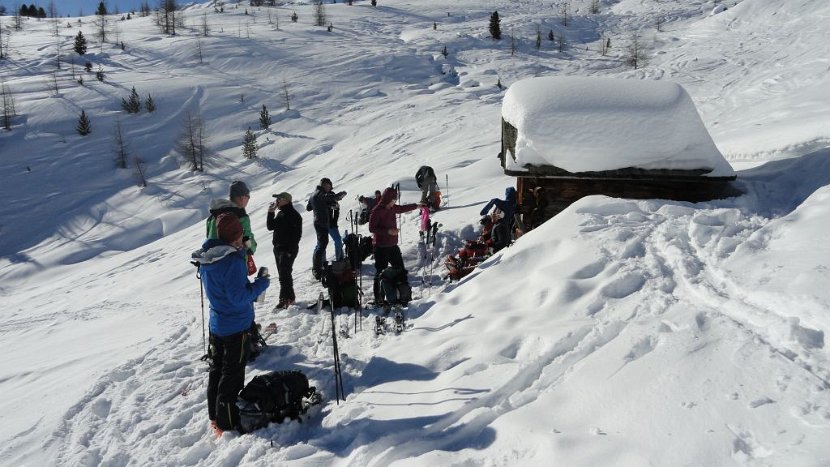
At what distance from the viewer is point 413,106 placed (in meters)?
29.8

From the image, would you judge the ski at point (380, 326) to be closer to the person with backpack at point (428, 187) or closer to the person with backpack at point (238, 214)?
the person with backpack at point (238, 214)

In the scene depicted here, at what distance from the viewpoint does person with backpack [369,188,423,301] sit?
21.8 feet

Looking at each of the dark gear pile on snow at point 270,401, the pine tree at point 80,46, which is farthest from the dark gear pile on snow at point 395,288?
the pine tree at point 80,46

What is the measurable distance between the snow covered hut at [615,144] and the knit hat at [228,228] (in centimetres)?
463

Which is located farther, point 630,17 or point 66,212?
point 630,17

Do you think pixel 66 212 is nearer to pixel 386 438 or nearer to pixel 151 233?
pixel 151 233

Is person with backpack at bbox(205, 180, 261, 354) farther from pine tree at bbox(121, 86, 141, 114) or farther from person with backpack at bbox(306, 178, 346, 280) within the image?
pine tree at bbox(121, 86, 141, 114)

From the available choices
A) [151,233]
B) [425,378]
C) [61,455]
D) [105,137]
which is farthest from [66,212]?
[425,378]

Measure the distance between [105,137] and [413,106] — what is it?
19.5 metres

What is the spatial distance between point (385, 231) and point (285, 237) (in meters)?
1.41

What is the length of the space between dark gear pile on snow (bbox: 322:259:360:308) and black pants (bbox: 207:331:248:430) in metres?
2.42

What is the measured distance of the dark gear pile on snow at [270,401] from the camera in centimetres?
407

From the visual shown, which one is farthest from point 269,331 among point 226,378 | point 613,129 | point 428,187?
point 428,187

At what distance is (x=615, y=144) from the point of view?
6773mm
